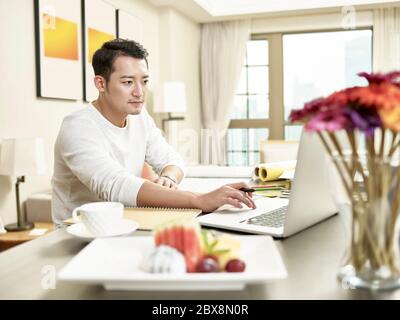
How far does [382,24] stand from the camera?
571 centimetres

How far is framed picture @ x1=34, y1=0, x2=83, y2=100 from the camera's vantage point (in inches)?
124

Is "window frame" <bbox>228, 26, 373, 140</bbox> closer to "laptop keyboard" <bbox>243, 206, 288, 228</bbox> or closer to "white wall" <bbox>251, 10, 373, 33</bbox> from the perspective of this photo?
"white wall" <bbox>251, 10, 373, 33</bbox>

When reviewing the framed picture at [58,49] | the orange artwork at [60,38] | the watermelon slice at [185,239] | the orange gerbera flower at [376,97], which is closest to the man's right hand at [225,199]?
the watermelon slice at [185,239]

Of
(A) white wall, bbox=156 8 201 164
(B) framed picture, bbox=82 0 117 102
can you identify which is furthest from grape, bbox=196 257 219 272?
(A) white wall, bbox=156 8 201 164

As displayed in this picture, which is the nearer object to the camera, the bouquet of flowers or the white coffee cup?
the bouquet of flowers

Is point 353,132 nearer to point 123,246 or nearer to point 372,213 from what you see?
point 372,213

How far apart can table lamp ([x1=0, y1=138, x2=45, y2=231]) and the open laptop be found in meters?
1.85

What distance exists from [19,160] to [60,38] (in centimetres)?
114

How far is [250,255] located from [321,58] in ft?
18.9

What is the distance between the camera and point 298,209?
0.92m

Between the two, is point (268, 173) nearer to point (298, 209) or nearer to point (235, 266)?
point (298, 209)

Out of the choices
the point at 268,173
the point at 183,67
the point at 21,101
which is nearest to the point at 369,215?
the point at 268,173

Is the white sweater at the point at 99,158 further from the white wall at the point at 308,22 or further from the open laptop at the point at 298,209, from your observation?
the white wall at the point at 308,22

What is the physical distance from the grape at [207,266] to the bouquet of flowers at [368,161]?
192 mm
